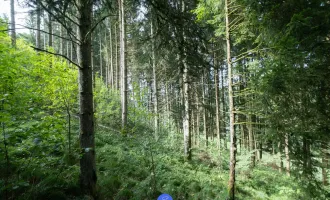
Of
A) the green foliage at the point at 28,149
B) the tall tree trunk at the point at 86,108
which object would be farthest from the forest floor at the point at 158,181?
the green foliage at the point at 28,149

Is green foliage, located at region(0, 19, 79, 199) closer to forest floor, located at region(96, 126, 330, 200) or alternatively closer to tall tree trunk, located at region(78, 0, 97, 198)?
tall tree trunk, located at region(78, 0, 97, 198)

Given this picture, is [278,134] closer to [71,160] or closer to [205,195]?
[205,195]

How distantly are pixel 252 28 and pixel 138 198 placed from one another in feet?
17.2

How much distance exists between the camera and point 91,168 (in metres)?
2.98

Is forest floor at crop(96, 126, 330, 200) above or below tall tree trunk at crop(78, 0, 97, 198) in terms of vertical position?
below

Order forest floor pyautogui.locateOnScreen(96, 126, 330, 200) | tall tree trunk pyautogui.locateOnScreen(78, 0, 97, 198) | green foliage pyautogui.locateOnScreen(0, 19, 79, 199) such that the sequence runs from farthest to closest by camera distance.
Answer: forest floor pyautogui.locateOnScreen(96, 126, 330, 200) → tall tree trunk pyautogui.locateOnScreen(78, 0, 97, 198) → green foliage pyautogui.locateOnScreen(0, 19, 79, 199)

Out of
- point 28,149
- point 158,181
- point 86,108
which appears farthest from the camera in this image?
point 158,181

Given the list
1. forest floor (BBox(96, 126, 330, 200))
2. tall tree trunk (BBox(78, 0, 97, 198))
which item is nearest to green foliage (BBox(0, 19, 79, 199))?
tall tree trunk (BBox(78, 0, 97, 198))

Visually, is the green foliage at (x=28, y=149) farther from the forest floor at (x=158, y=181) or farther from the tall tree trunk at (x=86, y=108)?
the forest floor at (x=158, y=181)

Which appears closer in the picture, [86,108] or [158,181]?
[86,108]

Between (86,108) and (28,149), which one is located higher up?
(86,108)

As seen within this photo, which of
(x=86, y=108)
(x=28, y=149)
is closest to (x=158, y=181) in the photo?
(x=86, y=108)

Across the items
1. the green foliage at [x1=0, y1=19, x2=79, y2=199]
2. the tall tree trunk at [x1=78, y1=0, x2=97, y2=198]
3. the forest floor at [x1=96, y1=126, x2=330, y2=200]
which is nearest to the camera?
the green foliage at [x1=0, y1=19, x2=79, y2=199]

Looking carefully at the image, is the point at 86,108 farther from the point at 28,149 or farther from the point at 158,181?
the point at 158,181
